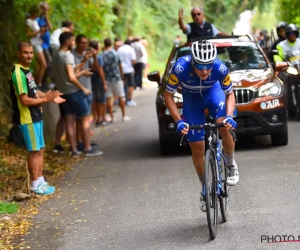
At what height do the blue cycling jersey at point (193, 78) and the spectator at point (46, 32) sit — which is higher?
the blue cycling jersey at point (193, 78)

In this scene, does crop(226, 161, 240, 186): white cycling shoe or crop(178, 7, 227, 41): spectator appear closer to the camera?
crop(226, 161, 240, 186): white cycling shoe

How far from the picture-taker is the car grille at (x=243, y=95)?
13.0m

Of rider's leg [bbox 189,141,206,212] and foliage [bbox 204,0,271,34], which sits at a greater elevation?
rider's leg [bbox 189,141,206,212]

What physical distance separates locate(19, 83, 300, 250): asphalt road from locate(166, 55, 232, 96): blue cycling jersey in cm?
143

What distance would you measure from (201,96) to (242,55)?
18.6 feet

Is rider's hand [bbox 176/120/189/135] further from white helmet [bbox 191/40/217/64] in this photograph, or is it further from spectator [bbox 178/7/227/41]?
spectator [bbox 178/7/227/41]

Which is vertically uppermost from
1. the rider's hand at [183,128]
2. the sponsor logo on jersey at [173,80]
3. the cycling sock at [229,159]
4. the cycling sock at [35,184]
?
the sponsor logo on jersey at [173,80]

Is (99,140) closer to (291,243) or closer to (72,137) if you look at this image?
(72,137)

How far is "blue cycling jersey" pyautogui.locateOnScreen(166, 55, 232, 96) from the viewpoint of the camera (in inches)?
325

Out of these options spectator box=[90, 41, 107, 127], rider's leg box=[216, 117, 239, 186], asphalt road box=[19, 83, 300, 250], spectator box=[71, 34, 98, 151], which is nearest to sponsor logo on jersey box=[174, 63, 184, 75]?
rider's leg box=[216, 117, 239, 186]

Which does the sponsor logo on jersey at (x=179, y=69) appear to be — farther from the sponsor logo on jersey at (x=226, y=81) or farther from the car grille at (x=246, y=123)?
the car grille at (x=246, y=123)

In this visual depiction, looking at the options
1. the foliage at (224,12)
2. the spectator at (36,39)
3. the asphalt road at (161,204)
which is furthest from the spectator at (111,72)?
the foliage at (224,12)

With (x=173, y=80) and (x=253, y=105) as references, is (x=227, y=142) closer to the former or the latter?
(x=173, y=80)

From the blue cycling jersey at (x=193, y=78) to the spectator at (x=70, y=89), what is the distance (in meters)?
5.65
